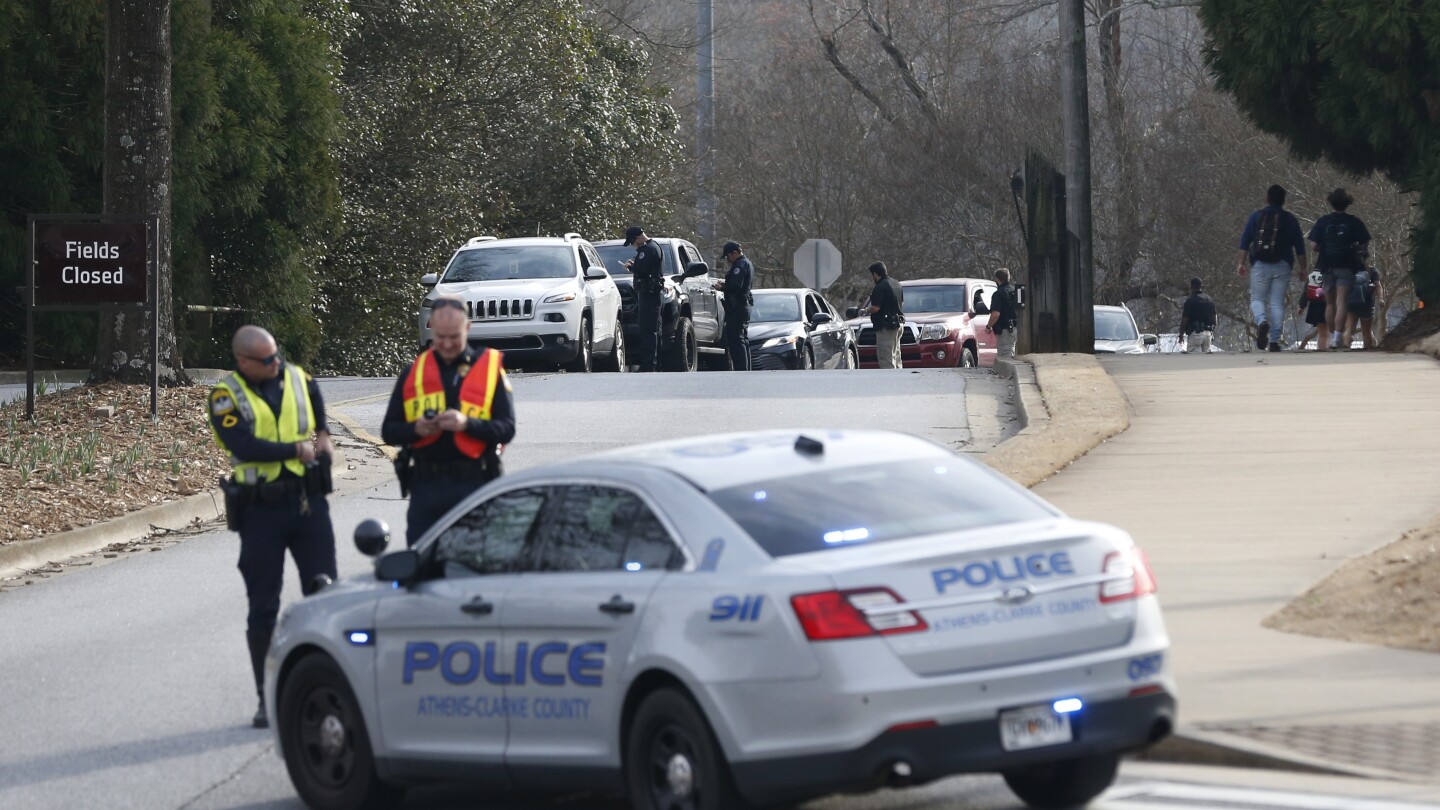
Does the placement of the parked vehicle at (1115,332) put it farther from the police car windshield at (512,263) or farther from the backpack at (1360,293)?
the police car windshield at (512,263)

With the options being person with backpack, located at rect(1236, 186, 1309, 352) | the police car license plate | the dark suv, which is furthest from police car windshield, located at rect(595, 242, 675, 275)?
the police car license plate

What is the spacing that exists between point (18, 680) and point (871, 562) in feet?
20.1

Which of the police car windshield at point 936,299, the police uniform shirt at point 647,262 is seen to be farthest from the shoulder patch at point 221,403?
the police car windshield at point 936,299

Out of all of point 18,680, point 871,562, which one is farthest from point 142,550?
point 871,562

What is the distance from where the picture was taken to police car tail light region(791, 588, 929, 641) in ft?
20.9

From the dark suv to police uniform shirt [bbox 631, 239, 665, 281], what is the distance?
789mm

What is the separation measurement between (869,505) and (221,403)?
3619mm

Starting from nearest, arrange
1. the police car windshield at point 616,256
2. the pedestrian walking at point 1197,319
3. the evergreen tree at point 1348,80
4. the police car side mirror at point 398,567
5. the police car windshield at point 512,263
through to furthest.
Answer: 1. the police car side mirror at point 398,567
2. the evergreen tree at point 1348,80
3. the police car windshield at point 512,263
4. the police car windshield at point 616,256
5. the pedestrian walking at point 1197,319

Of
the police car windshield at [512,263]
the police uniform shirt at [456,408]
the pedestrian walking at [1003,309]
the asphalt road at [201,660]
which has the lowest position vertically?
the asphalt road at [201,660]

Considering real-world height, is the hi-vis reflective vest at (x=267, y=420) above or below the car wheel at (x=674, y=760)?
above

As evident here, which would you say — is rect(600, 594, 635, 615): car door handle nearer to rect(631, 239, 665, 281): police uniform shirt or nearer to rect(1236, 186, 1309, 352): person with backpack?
rect(1236, 186, 1309, 352): person with backpack

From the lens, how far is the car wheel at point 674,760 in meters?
6.52

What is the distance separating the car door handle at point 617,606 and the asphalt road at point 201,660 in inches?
49.0

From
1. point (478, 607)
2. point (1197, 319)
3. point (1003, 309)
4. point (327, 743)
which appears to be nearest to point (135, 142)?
point (1003, 309)
